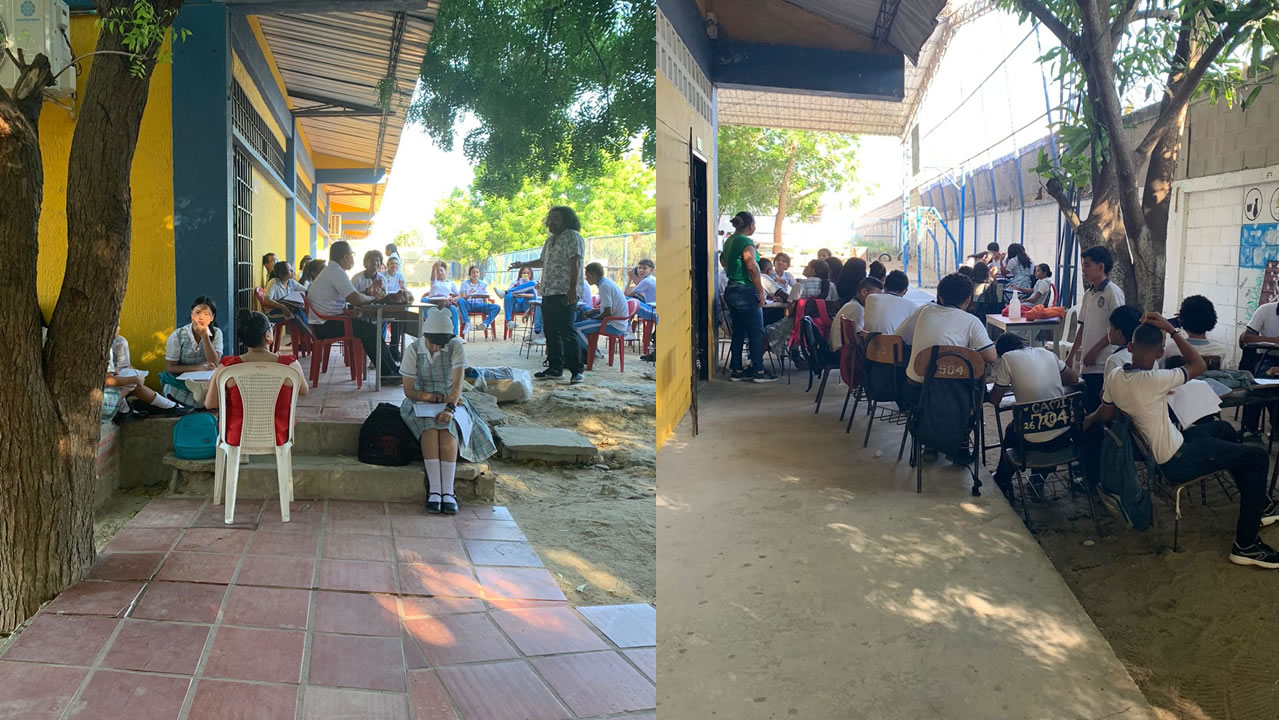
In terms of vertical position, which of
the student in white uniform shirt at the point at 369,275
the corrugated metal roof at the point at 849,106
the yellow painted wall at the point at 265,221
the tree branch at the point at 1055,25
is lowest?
the student in white uniform shirt at the point at 369,275

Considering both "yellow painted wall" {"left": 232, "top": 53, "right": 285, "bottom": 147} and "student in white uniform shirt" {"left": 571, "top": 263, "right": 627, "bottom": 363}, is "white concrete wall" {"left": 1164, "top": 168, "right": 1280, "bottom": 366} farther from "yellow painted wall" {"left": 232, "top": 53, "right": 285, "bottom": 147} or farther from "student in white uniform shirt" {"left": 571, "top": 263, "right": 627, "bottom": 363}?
"yellow painted wall" {"left": 232, "top": 53, "right": 285, "bottom": 147}

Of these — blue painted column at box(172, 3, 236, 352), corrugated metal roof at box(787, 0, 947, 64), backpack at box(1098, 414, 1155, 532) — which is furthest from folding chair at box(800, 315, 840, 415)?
blue painted column at box(172, 3, 236, 352)

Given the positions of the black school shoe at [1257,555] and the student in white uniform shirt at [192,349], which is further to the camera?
the student in white uniform shirt at [192,349]

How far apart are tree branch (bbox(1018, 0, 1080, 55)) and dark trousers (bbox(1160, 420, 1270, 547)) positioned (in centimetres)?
203

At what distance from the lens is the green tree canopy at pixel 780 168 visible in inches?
845

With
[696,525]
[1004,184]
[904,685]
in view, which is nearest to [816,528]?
[696,525]

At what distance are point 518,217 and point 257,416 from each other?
27.7ft

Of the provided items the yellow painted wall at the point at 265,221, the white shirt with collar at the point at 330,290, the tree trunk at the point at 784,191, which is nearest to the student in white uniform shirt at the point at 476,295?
the yellow painted wall at the point at 265,221

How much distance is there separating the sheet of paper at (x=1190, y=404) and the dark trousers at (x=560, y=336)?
4189 mm

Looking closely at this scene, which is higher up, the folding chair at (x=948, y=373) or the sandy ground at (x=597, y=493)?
the folding chair at (x=948, y=373)

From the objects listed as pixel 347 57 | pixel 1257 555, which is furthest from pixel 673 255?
pixel 347 57

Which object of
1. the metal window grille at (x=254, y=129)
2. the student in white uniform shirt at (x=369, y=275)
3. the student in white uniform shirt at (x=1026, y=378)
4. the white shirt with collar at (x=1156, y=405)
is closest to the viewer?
the white shirt with collar at (x=1156, y=405)

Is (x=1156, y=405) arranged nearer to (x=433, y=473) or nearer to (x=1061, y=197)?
(x=1061, y=197)

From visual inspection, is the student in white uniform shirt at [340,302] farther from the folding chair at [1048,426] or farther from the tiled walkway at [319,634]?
the folding chair at [1048,426]
